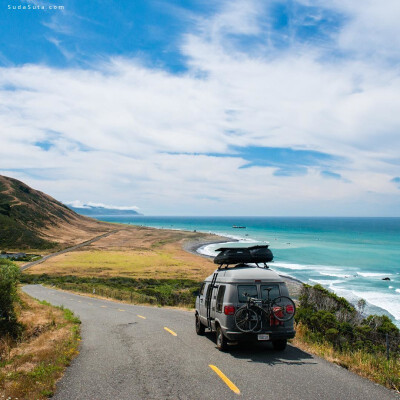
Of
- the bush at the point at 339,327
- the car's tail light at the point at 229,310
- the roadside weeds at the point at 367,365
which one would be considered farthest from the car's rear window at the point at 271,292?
the bush at the point at 339,327

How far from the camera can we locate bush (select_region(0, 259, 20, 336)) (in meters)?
16.3

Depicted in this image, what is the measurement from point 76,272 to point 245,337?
214 feet

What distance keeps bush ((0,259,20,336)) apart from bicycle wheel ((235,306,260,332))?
11.3m

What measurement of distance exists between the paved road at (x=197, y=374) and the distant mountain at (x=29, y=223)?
107 m

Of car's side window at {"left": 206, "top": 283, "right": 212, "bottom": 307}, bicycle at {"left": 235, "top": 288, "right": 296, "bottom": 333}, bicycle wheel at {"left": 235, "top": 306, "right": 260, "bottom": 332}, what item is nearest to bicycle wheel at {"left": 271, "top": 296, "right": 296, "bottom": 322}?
bicycle at {"left": 235, "top": 288, "right": 296, "bottom": 333}

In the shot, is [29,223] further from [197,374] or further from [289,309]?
[197,374]

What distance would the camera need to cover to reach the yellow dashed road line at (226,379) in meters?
7.40

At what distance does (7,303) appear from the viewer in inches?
668

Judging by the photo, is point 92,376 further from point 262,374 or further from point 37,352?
point 262,374

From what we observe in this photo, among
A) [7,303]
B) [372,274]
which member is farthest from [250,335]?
[372,274]

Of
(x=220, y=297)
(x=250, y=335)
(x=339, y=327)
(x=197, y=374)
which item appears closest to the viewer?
(x=197, y=374)

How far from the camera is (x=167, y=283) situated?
2259 inches

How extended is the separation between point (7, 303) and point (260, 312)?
1267 cm

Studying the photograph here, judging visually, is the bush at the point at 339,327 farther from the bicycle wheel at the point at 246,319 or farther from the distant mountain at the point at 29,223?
the distant mountain at the point at 29,223
